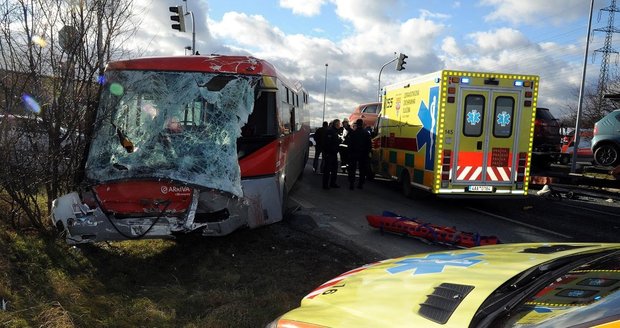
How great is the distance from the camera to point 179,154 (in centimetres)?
582

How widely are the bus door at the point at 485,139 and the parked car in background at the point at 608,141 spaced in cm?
637

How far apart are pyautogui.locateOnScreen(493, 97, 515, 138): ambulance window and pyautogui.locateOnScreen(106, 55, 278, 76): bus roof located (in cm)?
533

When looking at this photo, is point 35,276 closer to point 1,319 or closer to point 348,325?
point 1,319

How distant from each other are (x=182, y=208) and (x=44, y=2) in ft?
9.75

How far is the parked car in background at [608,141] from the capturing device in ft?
45.4

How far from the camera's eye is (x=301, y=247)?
21.9ft

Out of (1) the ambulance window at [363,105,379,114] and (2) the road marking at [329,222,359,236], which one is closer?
(2) the road marking at [329,222,359,236]

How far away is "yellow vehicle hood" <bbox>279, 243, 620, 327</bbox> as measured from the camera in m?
2.04

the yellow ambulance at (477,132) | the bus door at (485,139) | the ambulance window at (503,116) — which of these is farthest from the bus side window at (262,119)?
the ambulance window at (503,116)

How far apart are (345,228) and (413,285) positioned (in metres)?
5.61

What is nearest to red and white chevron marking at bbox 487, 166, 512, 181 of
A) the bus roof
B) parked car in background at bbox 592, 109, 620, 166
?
the bus roof

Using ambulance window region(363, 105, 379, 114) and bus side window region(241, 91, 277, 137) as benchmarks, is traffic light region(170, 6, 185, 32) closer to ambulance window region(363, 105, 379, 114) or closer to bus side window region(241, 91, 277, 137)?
ambulance window region(363, 105, 379, 114)

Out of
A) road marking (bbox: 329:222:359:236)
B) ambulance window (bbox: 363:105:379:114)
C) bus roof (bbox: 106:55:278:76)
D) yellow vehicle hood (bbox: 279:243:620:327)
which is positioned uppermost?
ambulance window (bbox: 363:105:379:114)

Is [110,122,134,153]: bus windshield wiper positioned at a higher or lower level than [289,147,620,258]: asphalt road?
higher
